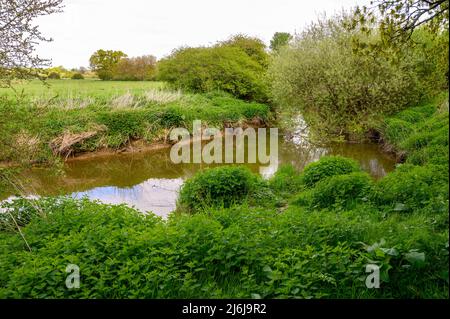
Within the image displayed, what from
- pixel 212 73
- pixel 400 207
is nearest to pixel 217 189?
pixel 400 207

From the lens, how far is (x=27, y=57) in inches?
286

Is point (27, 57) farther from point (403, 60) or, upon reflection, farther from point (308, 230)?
point (403, 60)

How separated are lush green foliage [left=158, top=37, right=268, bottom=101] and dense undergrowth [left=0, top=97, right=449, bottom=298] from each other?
21192 millimetres

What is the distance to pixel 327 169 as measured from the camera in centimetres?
980

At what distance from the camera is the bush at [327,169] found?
9.69 metres

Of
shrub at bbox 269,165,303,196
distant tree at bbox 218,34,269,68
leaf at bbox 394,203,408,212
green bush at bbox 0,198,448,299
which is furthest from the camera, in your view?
distant tree at bbox 218,34,269,68

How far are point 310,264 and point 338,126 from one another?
1274 centimetres

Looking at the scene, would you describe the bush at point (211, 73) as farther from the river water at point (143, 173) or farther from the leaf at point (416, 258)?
the leaf at point (416, 258)

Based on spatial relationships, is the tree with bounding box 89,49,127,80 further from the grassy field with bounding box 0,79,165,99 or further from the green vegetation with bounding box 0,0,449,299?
the green vegetation with bounding box 0,0,449,299

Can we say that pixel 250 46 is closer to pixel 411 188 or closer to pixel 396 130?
pixel 396 130

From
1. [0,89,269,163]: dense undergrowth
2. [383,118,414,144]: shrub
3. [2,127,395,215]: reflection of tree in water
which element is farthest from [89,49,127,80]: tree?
[383,118,414,144]: shrub

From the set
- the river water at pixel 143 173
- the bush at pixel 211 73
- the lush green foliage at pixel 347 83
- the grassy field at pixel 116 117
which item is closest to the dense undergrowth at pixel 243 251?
the river water at pixel 143 173

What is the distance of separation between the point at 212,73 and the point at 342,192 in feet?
70.1

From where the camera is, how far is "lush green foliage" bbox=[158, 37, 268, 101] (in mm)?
27844
